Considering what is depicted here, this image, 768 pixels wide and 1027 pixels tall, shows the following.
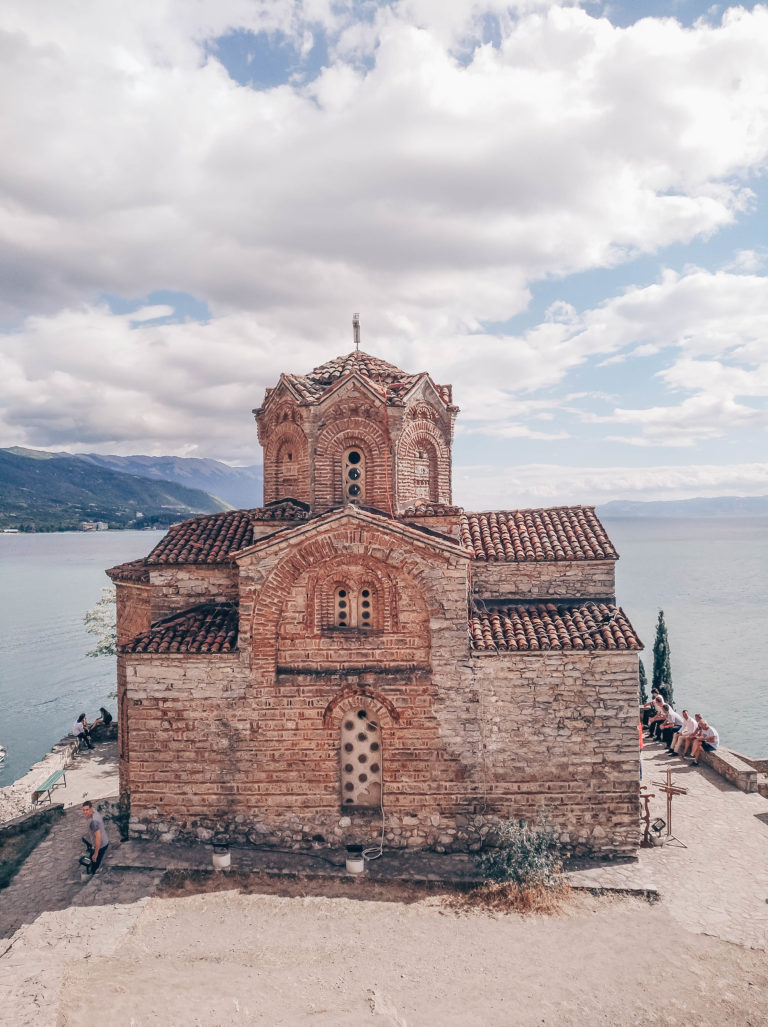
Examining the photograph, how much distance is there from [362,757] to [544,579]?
16.0 feet

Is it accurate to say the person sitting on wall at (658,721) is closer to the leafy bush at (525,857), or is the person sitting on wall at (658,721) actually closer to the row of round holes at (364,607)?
the leafy bush at (525,857)

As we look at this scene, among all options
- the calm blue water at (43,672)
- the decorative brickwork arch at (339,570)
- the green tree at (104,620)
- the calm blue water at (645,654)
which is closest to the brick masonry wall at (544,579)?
the decorative brickwork arch at (339,570)

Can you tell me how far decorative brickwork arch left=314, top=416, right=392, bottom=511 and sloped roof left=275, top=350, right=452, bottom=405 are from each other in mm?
766

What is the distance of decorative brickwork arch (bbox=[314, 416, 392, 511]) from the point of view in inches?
547

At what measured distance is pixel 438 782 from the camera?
11.6 metres

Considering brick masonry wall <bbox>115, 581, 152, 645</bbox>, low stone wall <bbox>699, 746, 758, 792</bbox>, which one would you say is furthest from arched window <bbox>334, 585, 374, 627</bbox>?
low stone wall <bbox>699, 746, 758, 792</bbox>

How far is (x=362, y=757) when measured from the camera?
39.2 ft

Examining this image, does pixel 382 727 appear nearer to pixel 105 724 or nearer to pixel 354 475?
pixel 354 475

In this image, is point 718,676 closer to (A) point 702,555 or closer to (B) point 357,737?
(B) point 357,737

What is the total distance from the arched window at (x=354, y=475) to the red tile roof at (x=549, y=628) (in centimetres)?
359

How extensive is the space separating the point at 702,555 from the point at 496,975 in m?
162

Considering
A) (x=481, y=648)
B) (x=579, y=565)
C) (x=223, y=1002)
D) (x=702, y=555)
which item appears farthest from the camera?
(x=702, y=555)

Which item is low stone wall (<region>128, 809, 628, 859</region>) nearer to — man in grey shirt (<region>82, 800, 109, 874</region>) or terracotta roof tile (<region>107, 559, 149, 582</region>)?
man in grey shirt (<region>82, 800, 109, 874</region>)

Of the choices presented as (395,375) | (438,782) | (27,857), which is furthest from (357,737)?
(395,375)
